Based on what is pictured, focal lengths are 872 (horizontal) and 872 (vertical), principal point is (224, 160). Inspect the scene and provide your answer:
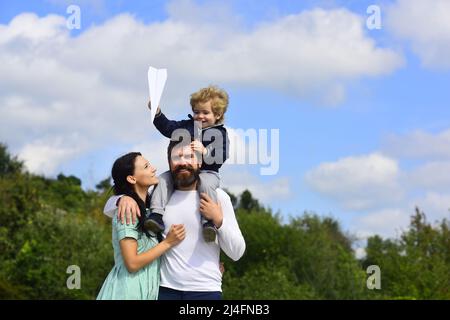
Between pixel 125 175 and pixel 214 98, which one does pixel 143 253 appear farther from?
pixel 214 98

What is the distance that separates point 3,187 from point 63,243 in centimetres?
708

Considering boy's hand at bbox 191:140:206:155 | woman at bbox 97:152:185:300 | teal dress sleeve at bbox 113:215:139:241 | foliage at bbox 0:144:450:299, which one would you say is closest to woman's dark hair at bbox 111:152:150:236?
woman at bbox 97:152:185:300

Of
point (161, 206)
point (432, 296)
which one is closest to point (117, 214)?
point (161, 206)

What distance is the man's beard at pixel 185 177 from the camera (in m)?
6.30

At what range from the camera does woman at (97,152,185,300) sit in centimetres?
601

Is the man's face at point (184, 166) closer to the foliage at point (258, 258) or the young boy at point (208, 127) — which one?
the young boy at point (208, 127)

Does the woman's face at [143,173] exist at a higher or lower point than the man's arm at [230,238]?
higher

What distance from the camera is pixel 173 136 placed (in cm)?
663

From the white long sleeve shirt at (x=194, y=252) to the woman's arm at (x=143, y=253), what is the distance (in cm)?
14

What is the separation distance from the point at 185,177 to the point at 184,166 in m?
0.09

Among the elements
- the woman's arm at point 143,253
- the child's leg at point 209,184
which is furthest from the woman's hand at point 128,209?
the child's leg at point 209,184
